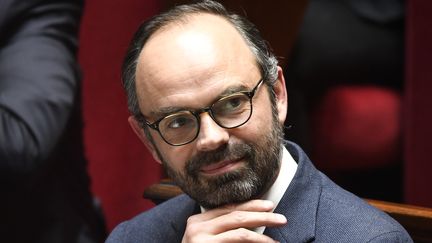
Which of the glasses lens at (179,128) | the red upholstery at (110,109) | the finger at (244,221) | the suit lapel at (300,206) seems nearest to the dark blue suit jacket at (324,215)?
the suit lapel at (300,206)

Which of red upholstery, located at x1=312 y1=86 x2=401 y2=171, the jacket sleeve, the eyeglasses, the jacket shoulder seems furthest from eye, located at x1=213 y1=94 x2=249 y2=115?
red upholstery, located at x1=312 y1=86 x2=401 y2=171

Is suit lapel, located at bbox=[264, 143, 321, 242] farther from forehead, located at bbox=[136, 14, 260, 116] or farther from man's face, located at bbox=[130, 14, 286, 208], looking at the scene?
forehead, located at bbox=[136, 14, 260, 116]

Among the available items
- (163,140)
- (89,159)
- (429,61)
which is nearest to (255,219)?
(163,140)

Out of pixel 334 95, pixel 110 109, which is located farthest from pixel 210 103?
pixel 334 95

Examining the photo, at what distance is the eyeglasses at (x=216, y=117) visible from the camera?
4.13ft

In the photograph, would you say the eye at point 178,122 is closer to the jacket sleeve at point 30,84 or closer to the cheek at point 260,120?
the cheek at point 260,120

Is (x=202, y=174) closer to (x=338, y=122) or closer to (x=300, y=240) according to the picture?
(x=300, y=240)

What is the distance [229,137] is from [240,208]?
118 millimetres

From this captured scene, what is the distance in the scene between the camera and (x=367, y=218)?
1.24 m

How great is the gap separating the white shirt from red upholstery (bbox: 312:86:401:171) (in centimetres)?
108

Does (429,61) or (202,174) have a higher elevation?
(202,174)

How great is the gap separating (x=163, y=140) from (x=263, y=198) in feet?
0.67

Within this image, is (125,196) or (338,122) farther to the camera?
(338,122)

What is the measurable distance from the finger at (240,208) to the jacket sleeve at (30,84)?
69 centimetres
